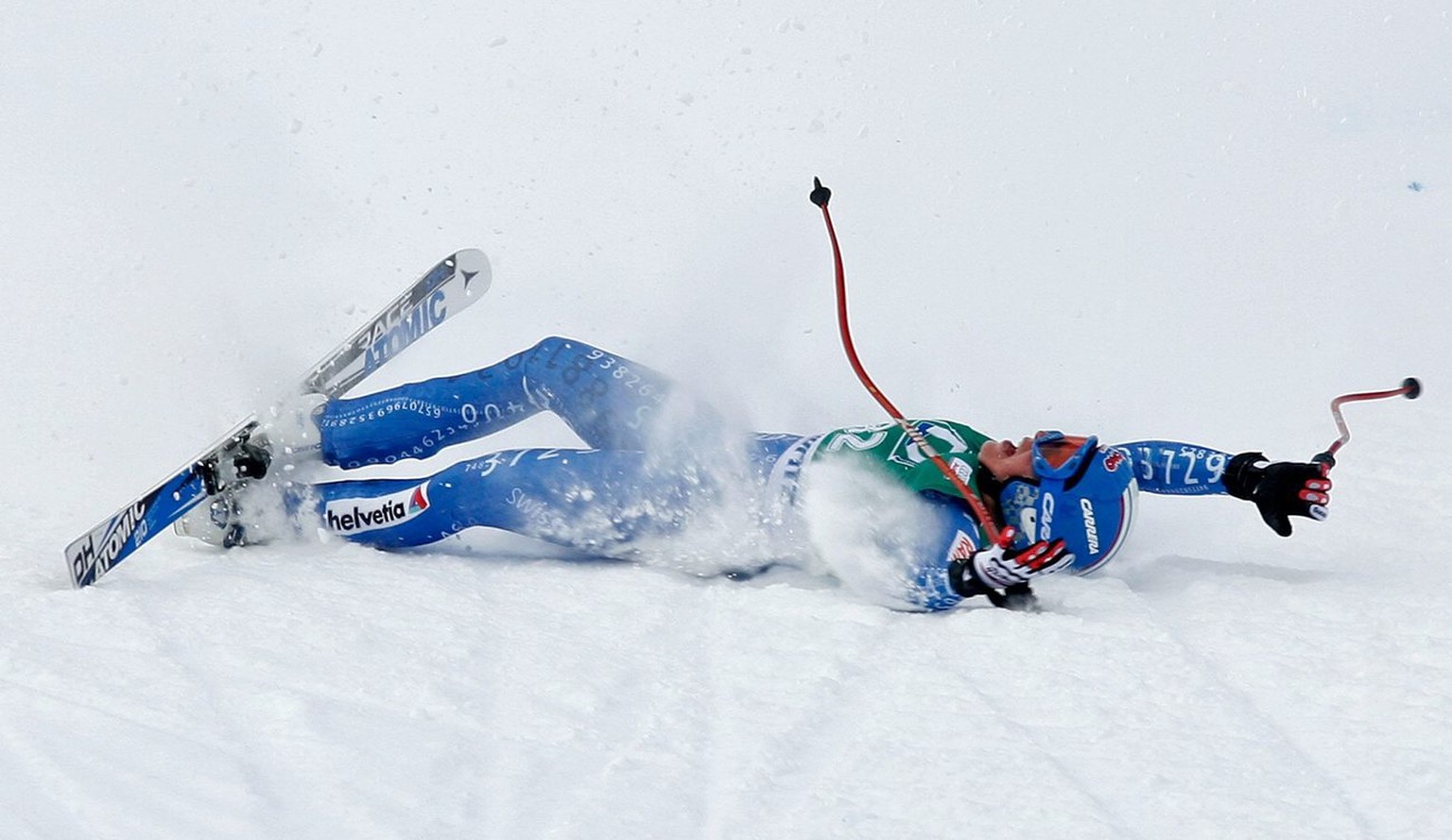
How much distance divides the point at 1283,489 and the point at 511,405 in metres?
1.87

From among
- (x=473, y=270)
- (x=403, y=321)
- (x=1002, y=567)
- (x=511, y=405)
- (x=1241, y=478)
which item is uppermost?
(x=473, y=270)

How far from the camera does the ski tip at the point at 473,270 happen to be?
3.49 m

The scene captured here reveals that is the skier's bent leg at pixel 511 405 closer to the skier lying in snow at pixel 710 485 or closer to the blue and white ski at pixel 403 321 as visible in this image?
the skier lying in snow at pixel 710 485

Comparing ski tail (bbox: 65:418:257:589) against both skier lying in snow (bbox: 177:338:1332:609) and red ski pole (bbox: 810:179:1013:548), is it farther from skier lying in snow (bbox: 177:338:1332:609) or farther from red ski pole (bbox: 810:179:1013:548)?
red ski pole (bbox: 810:179:1013:548)

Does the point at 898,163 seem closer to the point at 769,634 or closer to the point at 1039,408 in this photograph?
the point at 1039,408

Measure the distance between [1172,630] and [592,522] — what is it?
52.7 inches

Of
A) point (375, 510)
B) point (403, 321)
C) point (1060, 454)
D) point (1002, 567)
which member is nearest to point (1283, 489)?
point (1060, 454)

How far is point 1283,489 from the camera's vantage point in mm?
2834

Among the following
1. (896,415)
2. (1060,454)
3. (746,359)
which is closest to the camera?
(896,415)

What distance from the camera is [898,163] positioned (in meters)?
6.44

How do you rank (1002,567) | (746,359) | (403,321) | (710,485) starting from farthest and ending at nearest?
(746,359), (403,321), (710,485), (1002,567)

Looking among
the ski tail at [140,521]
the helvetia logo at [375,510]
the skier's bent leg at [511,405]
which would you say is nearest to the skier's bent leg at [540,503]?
the helvetia logo at [375,510]

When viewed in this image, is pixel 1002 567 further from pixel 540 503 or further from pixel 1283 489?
pixel 540 503

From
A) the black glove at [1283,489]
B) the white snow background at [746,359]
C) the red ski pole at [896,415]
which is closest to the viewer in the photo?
the white snow background at [746,359]
